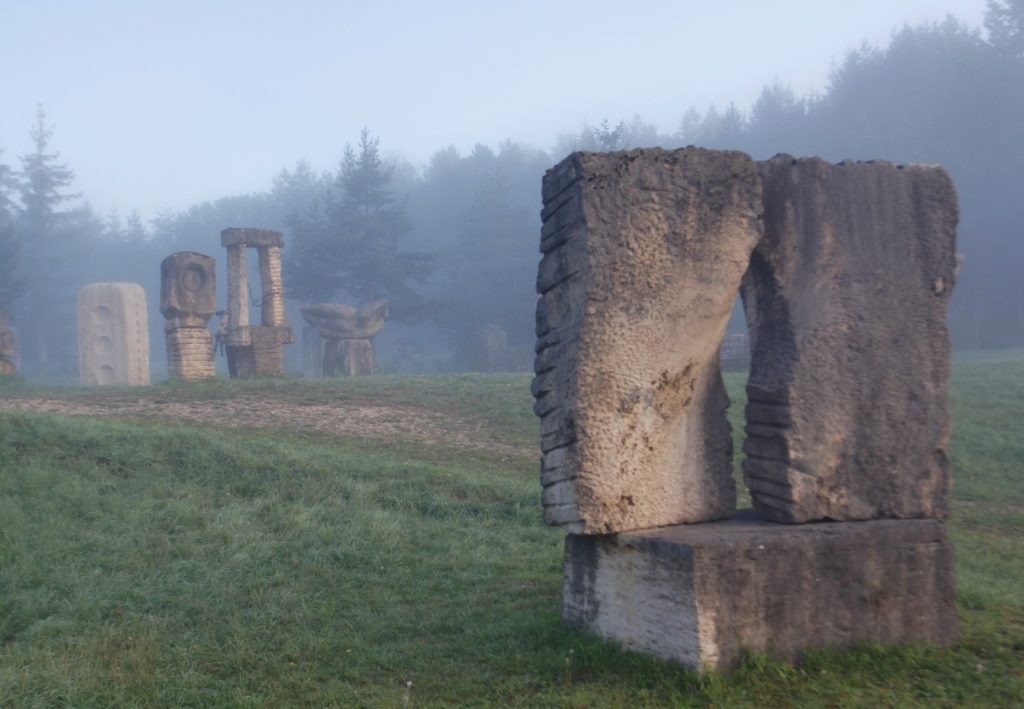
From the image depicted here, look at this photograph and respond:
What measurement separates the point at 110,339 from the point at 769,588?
22000 mm

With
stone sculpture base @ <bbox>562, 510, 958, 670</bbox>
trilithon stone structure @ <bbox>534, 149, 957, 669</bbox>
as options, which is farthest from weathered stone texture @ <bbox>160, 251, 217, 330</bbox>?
stone sculpture base @ <bbox>562, 510, 958, 670</bbox>

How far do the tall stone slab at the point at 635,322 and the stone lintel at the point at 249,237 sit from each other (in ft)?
55.2

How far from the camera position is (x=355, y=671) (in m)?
4.24

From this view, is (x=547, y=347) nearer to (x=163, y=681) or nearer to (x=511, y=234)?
(x=163, y=681)

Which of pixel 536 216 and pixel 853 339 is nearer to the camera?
pixel 853 339

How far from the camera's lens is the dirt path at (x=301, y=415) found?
37.9ft

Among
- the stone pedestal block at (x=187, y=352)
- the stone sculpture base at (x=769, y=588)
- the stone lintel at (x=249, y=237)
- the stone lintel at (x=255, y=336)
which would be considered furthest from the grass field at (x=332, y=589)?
the stone lintel at (x=249, y=237)

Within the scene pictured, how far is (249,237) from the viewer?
20438mm

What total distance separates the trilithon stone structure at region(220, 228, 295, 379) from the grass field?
9.68m

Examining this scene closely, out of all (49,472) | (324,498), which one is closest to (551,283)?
(324,498)

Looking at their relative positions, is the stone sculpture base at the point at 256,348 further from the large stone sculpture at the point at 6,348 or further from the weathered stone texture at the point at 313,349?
the weathered stone texture at the point at 313,349

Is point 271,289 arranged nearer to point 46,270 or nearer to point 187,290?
point 187,290

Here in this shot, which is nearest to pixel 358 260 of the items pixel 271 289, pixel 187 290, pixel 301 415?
pixel 271 289

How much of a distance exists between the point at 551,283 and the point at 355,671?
189 centimetres
